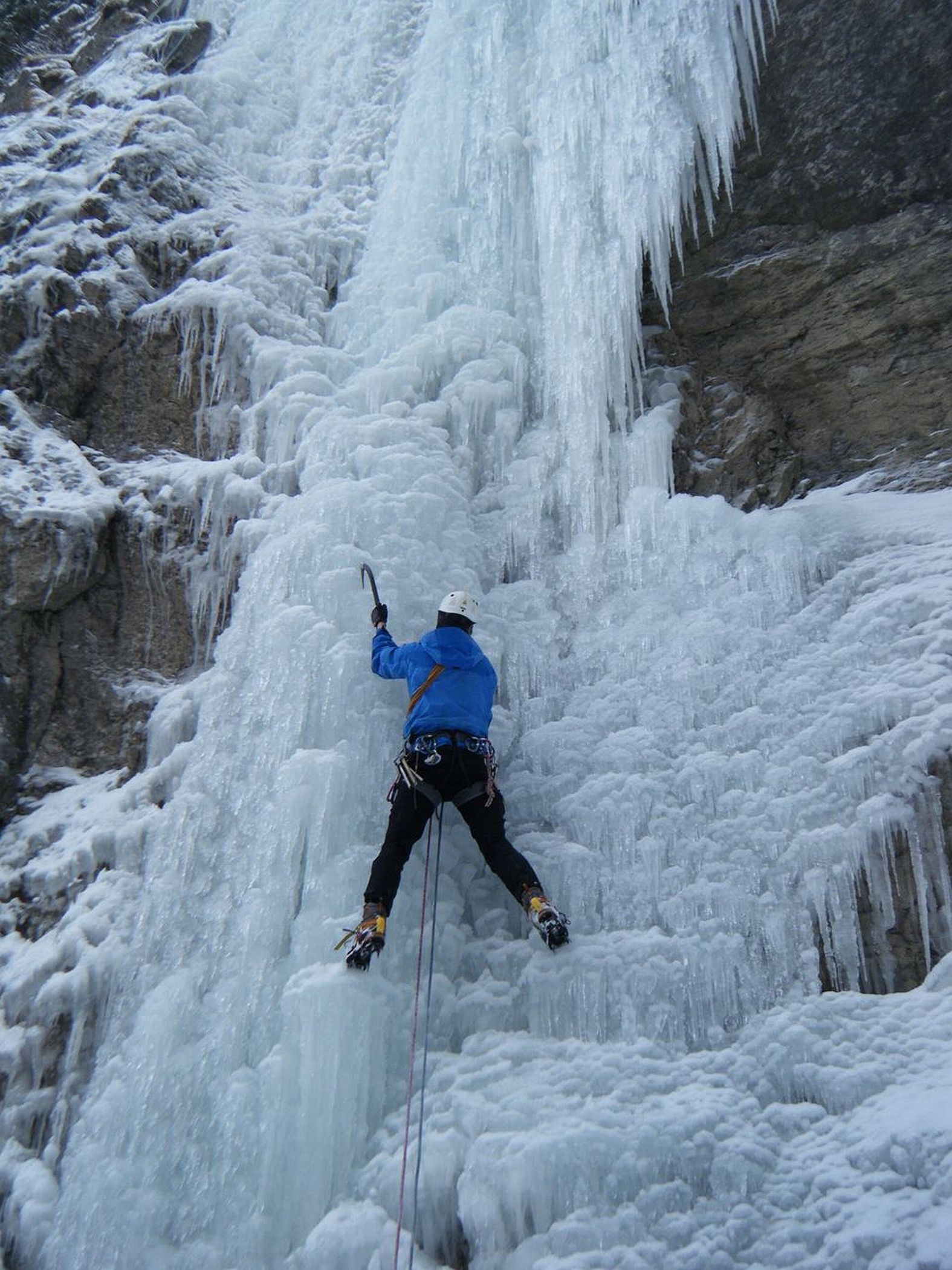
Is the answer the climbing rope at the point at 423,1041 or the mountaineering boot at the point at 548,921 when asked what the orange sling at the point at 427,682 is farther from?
the mountaineering boot at the point at 548,921

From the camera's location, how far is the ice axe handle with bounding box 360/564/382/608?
4.72m

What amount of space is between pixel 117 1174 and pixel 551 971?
5.84 feet

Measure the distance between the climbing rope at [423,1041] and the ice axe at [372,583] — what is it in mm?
1009

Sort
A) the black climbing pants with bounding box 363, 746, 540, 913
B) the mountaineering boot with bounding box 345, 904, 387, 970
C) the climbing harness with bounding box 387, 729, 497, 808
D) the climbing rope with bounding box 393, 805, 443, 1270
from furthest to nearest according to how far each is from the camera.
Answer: the climbing harness with bounding box 387, 729, 497, 808, the black climbing pants with bounding box 363, 746, 540, 913, the mountaineering boot with bounding box 345, 904, 387, 970, the climbing rope with bounding box 393, 805, 443, 1270

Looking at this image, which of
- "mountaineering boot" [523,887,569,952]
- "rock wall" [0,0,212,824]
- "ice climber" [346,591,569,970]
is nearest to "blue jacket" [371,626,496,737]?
"ice climber" [346,591,569,970]

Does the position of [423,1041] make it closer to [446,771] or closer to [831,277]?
[446,771]

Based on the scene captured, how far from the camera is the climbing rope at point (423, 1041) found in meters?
3.21

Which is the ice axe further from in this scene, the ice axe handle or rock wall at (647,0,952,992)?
rock wall at (647,0,952,992)

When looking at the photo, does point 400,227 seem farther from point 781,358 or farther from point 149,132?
point 781,358

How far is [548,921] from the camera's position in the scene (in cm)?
369

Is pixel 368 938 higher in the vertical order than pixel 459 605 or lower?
lower

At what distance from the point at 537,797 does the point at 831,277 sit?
3494mm

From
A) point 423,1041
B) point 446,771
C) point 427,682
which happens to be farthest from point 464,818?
point 423,1041

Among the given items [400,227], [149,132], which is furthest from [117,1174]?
[149,132]
